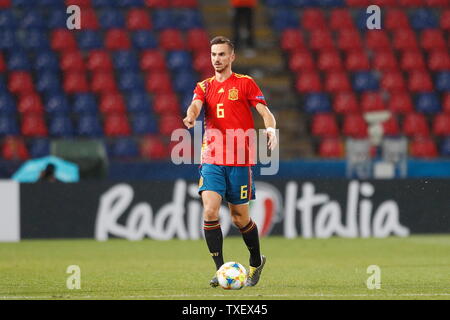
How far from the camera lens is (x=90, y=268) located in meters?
9.91

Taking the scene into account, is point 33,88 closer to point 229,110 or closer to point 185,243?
point 185,243

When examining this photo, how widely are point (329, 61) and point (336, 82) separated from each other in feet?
1.71

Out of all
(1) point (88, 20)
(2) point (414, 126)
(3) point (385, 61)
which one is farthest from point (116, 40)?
(2) point (414, 126)

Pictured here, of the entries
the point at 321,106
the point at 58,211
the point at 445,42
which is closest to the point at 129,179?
Answer: the point at 58,211

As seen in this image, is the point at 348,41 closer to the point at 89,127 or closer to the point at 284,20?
the point at 284,20

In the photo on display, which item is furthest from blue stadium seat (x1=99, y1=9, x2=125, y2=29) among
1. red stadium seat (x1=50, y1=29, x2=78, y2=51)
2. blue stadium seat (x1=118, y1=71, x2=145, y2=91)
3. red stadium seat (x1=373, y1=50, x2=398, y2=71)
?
red stadium seat (x1=373, y1=50, x2=398, y2=71)

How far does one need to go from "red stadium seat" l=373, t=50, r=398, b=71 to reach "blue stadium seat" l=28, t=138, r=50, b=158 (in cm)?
685

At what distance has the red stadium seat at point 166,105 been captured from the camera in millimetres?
A: 18156

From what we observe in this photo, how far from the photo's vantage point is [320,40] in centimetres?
1989

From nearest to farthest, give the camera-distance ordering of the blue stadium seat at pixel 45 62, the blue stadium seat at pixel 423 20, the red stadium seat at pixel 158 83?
the blue stadium seat at pixel 45 62
the red stadium seat at pixel 158 83
the blue stadium seat at pixel 423 20

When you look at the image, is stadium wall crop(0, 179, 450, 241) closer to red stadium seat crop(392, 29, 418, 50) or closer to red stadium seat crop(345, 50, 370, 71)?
red stadium seat crop(345, 50, 370, 71)

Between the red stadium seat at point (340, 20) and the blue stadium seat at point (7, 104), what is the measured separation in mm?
6790

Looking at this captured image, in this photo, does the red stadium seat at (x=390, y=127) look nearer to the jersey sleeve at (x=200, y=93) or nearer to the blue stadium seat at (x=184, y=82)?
the blue stadium seat at (x=184, y=82)

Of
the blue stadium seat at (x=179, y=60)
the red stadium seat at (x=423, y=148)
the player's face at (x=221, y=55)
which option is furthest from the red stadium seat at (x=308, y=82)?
the player's face at (x=221, y=55)
